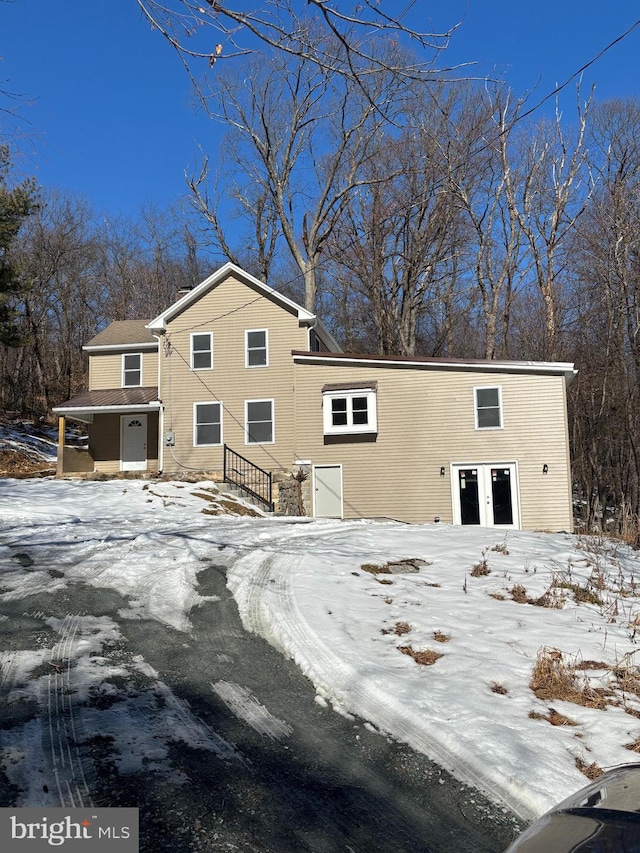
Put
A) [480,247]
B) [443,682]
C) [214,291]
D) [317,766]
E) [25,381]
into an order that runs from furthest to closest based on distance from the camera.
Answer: [25,381] < [480,247] < [214,291] < [443,682] < [317,766]

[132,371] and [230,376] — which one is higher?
[132,371]

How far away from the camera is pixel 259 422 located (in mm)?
19797

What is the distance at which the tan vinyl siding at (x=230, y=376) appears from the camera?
19688 millimetres

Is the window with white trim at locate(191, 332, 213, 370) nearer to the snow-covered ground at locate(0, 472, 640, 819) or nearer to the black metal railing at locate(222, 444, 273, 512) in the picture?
the black metal railing at locate(222, 444, 273, 512)

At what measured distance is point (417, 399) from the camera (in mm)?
18719

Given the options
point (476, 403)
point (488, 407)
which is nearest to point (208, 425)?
point (476, 403)

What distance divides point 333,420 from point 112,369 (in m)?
9.19

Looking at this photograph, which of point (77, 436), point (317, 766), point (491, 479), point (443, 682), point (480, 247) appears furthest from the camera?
point (77, 436)

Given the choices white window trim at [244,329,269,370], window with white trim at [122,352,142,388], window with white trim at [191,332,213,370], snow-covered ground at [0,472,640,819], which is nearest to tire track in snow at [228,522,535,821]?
snow-covered ground at [0,472,640,819]

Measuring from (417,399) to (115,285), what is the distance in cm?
2478

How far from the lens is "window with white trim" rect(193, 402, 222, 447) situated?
789 inches

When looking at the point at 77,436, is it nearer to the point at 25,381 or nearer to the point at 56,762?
the point at 25,381

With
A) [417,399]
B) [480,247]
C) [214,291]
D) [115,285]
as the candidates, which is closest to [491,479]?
[417,399]

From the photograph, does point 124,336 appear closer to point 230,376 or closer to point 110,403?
point 110,403
